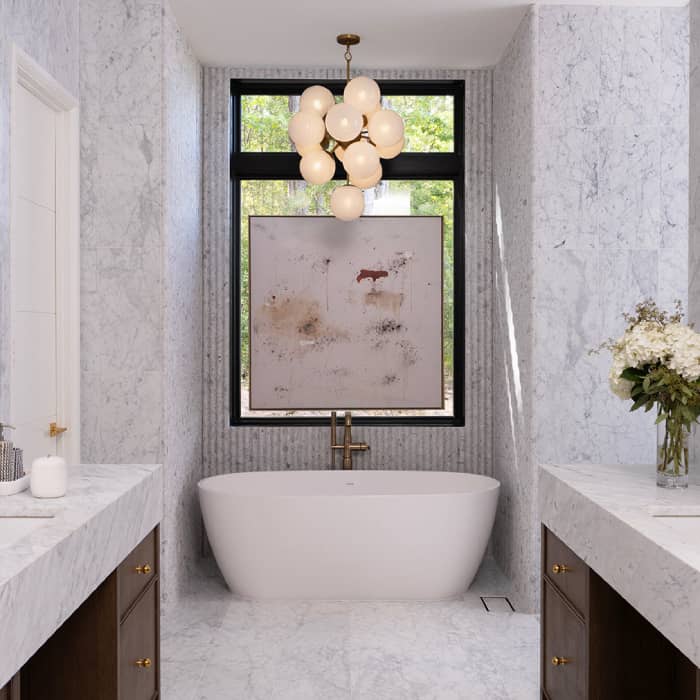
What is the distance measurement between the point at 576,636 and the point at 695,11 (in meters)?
2.00

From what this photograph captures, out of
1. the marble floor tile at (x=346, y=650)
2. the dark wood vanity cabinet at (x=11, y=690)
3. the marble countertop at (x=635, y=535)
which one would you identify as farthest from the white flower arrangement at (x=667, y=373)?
the dark wood vanity cabinet at (x=11, y=690)

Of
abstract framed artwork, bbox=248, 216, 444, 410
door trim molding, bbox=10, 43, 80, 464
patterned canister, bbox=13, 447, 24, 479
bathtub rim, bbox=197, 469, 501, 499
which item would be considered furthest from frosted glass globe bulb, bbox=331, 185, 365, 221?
patterned canister, bbox=13, 447, 24, 479

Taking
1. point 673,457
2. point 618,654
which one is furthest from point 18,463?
point 673,457

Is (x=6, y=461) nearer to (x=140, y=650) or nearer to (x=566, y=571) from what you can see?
(x=140, y=650)

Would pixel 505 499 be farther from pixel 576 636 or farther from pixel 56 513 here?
pixel 56 513

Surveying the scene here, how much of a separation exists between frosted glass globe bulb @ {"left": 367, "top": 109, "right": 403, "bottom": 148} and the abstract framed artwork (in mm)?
792

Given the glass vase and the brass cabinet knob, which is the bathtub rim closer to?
the brass cabinet knob

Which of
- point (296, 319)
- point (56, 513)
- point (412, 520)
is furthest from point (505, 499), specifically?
point (56, 513)

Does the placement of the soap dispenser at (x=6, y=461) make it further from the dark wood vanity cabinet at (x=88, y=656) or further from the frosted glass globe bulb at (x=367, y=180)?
the frosted glass globe bulb at (x=367, y=180)

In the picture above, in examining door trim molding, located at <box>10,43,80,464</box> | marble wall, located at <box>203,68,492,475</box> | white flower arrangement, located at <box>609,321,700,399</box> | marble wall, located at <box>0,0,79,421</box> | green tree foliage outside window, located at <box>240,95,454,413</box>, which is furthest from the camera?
green tree foliage outside window, located at <box>240,95,454,413</box>

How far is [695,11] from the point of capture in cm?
262

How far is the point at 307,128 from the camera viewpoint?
3820 mm

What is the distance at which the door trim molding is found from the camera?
10.9 feet

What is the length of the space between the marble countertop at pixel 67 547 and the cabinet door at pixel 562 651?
4.06 feet
